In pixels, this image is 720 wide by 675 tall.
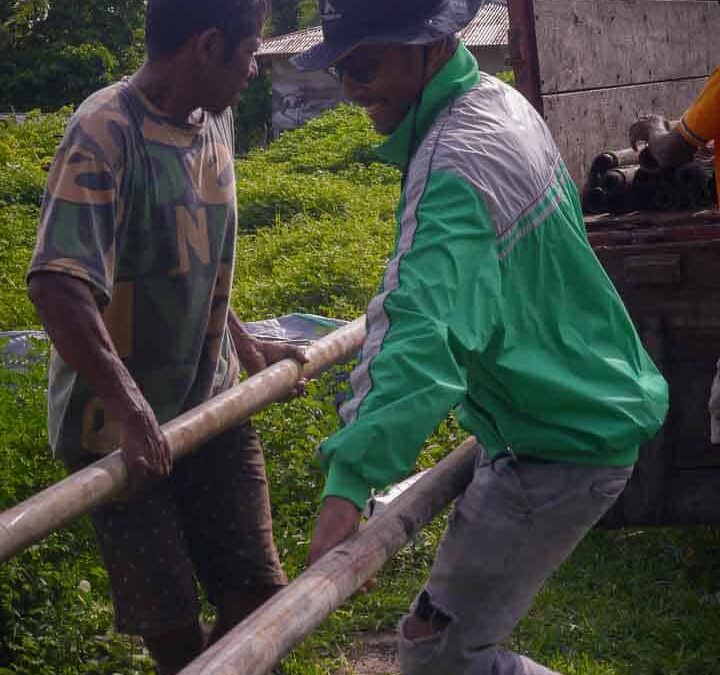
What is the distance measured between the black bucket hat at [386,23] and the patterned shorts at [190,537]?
121 centimetres

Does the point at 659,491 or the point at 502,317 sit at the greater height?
the point at 502,317

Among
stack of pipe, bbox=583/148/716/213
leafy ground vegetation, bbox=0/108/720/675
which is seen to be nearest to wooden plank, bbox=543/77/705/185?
stack of pipe, bbox=583/148/716/213

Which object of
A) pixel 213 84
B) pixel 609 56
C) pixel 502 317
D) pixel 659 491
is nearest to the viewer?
pixel 502 317

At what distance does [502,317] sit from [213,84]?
108cm

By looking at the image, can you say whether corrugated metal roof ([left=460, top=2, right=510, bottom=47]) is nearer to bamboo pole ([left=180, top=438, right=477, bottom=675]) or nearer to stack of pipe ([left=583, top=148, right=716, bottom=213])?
stack of pipe ([left=583, top=148, right=716, bottom=213])

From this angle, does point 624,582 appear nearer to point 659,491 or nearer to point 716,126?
point 659,491

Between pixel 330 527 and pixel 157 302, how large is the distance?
1073 millimetres

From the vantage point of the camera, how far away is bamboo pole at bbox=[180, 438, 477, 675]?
1.85 m

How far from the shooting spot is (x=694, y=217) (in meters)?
4.11

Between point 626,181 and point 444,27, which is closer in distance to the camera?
point 444,27

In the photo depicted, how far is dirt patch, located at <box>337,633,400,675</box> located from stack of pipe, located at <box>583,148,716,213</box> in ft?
5.34

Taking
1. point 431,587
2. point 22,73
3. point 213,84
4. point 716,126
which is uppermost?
point 213,84

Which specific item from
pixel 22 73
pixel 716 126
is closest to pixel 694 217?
pixel 716 126

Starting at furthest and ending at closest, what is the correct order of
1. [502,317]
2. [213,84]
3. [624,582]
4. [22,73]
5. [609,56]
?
[22,73] < [609,56] < [624,582] < [213,84] < [502,317]
